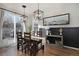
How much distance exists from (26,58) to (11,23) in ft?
2.37

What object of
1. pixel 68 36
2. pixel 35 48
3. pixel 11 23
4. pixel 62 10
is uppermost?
pixel 62 10

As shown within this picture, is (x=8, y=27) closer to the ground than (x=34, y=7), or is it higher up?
closer to the ground

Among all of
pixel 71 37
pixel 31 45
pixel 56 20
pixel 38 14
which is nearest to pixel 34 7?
pixel 38 14

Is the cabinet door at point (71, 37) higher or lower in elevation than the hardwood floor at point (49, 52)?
higher

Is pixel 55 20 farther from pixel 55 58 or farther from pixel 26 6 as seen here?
pixel 55 58

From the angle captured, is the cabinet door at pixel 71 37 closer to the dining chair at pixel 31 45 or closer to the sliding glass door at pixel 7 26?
the dining chair at pixel 31 45

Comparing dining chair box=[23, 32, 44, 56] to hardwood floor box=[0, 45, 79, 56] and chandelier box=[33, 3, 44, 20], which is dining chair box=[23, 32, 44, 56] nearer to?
hardwood floor box=[0, 45, 79, 56]

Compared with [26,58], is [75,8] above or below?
above

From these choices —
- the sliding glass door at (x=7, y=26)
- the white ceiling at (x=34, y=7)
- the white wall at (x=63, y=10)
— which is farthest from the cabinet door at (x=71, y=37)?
the sliding glass door at (x=7, y=26)

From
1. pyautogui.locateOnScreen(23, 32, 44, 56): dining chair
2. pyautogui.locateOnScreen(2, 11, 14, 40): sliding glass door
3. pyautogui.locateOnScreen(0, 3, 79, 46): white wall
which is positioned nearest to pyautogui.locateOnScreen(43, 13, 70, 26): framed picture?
pyautogui.locateOnScreen(0, 3, 79, 46): white wall

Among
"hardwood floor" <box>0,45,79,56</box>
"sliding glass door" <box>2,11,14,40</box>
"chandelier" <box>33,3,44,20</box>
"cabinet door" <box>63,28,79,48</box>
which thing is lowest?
"hardwood floor" <box>0,45,79,56</box>

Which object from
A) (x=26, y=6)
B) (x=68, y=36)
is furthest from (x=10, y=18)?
(x=68, y=36)

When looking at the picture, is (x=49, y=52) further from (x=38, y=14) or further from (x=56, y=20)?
(x=38, y=14)

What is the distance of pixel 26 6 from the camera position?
191 cm
